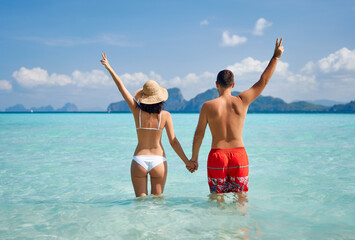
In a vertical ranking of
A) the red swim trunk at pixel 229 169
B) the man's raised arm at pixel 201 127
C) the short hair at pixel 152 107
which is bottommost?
the red swim trunk at pixel 229 169

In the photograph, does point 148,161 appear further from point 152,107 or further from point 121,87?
point 121,87

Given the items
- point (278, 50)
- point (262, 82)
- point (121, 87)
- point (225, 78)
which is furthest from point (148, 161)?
point (278, 50)

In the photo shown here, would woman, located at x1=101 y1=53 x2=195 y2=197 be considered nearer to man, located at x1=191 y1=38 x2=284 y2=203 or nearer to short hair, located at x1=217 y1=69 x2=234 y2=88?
man, located at x1=191 y1=38 x2=284 y2=203

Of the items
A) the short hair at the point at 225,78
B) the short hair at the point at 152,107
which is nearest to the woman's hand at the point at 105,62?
the short hair at the point at 152,107

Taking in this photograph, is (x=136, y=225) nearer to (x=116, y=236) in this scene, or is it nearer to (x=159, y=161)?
Answer: (x=116, y=236)

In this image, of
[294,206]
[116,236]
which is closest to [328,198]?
[294,206]

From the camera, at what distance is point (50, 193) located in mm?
6465

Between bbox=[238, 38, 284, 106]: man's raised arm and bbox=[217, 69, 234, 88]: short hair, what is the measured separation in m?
0.23

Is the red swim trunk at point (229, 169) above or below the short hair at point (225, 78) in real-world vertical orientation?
below

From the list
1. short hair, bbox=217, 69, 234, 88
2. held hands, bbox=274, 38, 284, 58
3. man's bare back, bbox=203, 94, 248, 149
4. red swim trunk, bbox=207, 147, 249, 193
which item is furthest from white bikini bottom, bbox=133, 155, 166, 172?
held hands, bbox=274, 38, 284, 58

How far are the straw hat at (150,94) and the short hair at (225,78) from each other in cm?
79

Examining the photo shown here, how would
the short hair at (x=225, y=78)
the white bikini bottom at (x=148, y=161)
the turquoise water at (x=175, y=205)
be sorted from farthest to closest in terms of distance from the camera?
the white bikini bottom at (x=148, y=161) < the short hair at (x=225, y=78) < the turquoise water at (x=175, y=205)

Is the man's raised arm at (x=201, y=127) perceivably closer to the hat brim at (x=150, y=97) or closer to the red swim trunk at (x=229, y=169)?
the red swim trunk at (x=229, y=169)

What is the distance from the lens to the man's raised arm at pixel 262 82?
3884 mm
